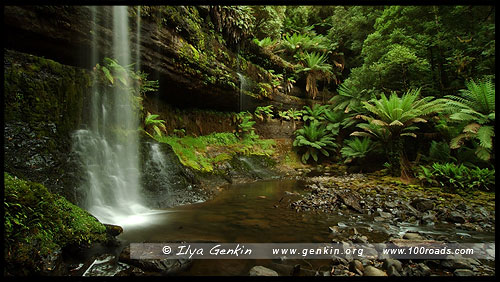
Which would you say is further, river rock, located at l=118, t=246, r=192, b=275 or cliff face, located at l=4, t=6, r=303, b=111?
cliff face, located at l=4, t=6, r=303, b=111

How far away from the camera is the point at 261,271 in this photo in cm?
188

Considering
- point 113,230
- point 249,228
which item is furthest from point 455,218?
point 113,230

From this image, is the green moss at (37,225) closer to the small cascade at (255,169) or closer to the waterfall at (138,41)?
the waterfall at (138,41)

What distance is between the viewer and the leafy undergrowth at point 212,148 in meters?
6.87

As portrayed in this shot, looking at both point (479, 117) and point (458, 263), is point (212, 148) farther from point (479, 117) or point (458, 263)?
point (479, 117)

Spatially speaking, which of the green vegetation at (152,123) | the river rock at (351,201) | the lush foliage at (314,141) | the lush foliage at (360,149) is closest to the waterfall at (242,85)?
the lush foliage at (314,141)

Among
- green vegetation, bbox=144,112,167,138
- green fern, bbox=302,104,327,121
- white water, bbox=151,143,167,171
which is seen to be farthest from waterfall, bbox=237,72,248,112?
white water, bbox=151,143,167,171

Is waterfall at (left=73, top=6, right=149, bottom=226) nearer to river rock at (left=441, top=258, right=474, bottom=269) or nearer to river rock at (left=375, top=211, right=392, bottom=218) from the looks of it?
river rock at (left=441, top=258, right=474, bottom=269)

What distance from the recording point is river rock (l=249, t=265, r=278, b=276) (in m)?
→ 1.86

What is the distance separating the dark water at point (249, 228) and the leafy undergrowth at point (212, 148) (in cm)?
273

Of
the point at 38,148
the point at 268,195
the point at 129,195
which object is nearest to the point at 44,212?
the point at 38,148

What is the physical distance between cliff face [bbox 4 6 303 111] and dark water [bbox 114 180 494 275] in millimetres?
4075

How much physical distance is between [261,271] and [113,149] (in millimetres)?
4091

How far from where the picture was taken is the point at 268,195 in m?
5.36
